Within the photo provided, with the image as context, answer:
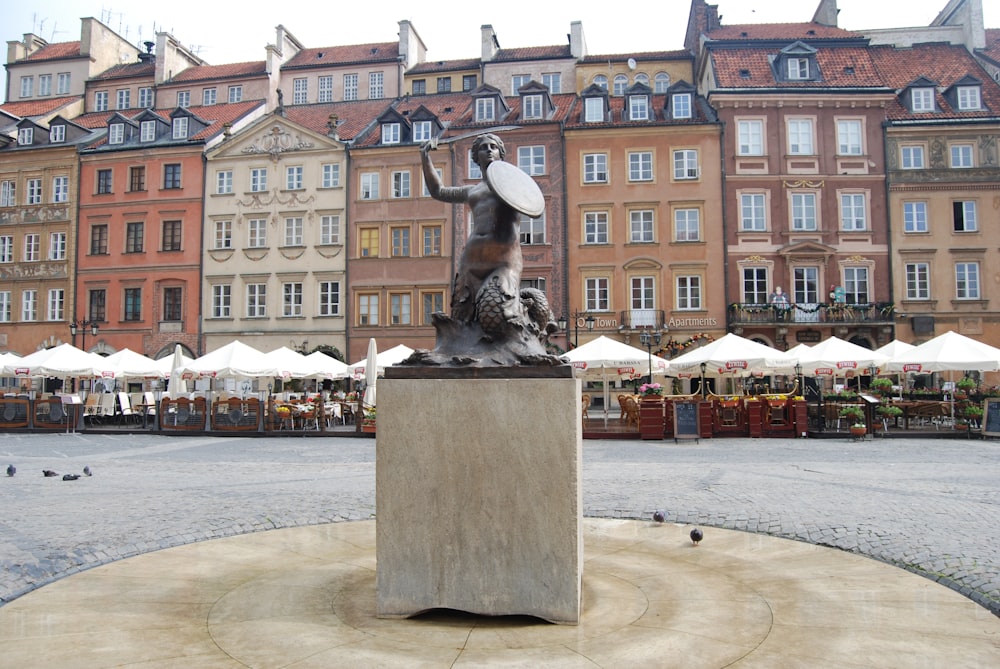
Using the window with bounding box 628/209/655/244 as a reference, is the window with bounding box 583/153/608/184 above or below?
above

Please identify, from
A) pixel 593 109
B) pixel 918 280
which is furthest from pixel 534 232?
pixel 918 280

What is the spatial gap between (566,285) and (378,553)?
30057 mm

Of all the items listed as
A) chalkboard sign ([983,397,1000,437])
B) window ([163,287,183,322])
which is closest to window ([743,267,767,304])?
chalkboard sign ([983,397,1000,437])

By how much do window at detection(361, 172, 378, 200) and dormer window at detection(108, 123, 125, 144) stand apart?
42.5 feet

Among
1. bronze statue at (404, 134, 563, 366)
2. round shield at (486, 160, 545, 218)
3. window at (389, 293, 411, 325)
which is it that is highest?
window at (389, 293, 411, 325)

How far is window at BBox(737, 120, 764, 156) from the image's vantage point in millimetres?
33875

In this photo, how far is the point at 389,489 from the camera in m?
4.51

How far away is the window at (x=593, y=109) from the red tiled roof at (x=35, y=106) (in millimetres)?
29282

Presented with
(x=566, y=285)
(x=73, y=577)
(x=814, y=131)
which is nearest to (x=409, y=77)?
(x=566, y=285)

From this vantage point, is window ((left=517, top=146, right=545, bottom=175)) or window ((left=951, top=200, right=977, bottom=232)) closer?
window ((left=951, top=200, right=977, bottom=232))

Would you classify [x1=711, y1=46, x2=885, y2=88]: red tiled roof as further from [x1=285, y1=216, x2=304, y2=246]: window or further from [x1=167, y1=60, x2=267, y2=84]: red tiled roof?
[x1=167, y1=60, x2=267, y2=84]: red tiled roof

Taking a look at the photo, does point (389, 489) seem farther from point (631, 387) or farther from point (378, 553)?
point (631, 387)

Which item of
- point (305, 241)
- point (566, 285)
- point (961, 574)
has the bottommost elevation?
point (961, 574)

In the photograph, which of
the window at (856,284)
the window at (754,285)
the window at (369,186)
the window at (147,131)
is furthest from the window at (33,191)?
the window at (856,284)
